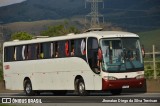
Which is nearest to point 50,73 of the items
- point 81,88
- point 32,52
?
point 32,52

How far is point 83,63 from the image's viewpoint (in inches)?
1310

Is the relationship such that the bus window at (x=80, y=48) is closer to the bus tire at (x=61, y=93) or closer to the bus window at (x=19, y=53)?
the bus tire at (x=61, y=93)

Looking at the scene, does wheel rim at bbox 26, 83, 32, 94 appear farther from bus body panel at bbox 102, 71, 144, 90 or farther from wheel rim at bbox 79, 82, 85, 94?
bus body panel at bbox 102, 71, 144, 90

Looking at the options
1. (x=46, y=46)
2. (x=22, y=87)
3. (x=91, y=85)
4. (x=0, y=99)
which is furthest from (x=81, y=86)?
(x=0, y=99)

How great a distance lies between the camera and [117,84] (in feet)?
105

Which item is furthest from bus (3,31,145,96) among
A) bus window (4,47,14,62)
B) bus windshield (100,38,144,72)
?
bus window (4,47,14,62)

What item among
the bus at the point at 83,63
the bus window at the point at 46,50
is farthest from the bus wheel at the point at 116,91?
the bus window at the point at 46,50

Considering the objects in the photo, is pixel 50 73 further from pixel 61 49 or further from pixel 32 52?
pixel 61 49

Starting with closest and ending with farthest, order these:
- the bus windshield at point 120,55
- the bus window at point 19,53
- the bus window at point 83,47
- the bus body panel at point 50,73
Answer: the bus windshield at point 120,55 < the bus window at point 83,47 < the bus body panel at point 50,73 < the bus window at point 19,53

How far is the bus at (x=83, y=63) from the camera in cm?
3206

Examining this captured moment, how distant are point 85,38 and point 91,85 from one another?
92.3 inches

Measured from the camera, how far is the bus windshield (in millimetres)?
32031

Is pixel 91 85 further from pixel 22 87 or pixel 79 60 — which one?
pixel 22 87

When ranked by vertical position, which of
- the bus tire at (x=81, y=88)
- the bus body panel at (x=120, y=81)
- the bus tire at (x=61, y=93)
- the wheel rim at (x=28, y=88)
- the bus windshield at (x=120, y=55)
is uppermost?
the bus windshield at (x=120, y=55)
